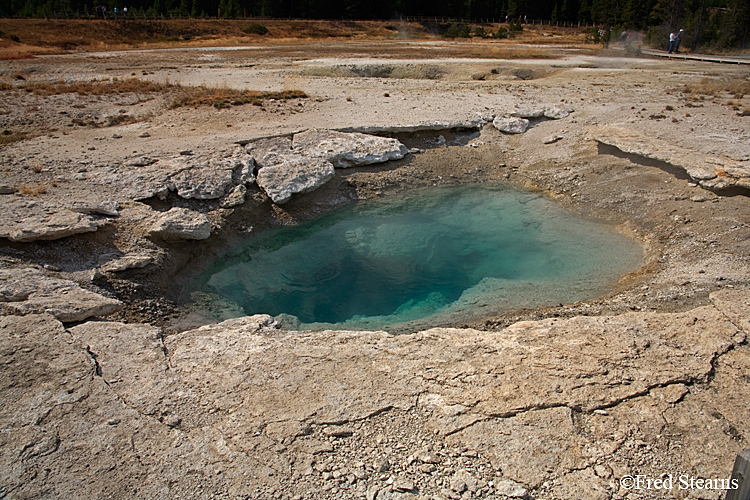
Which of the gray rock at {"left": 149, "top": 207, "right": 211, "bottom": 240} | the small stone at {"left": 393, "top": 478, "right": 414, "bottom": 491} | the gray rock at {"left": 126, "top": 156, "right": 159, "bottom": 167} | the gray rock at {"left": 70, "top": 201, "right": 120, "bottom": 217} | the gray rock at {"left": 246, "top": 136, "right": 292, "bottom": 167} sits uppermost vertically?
the gray rock at {"left": 246, "top": 136, "right": 292, "bottom": 167}

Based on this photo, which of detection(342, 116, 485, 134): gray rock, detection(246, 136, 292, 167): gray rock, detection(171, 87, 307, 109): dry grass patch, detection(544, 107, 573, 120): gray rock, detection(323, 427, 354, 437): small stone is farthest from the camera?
detection(171, 87, 307, 109): dry grass patch

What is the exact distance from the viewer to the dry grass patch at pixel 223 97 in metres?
12.9

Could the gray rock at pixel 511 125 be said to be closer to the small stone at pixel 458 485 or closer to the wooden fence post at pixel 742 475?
the small stone at pixel 458 485

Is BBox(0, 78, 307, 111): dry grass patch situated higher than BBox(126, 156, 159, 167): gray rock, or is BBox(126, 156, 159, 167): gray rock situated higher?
BBox(0, 78, 307, 111): dry grass patch

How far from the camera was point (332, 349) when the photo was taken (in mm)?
4852

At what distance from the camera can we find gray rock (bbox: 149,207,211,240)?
7352mm

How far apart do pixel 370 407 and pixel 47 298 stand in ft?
12.9

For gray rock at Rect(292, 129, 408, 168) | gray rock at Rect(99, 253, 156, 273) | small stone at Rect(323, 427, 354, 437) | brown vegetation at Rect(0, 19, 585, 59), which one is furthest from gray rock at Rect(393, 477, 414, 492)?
brown vegetation at Rect(0, 19, 585, 59)

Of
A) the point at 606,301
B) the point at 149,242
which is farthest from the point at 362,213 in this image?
the point at 606,301

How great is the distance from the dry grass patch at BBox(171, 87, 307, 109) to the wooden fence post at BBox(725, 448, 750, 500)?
12.7 m

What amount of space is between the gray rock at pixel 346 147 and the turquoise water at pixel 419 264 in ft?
3.71

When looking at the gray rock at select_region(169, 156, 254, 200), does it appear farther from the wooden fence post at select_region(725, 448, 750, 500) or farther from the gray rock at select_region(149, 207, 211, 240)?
the wooden fence post at select_region(725, 448, 750, 500)

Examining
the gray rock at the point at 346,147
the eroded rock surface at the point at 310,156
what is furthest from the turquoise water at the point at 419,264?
the gray rock at the point at 346,147

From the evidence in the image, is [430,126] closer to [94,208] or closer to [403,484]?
[94,208]
